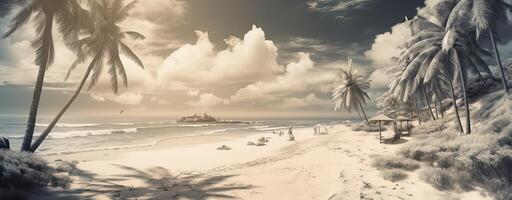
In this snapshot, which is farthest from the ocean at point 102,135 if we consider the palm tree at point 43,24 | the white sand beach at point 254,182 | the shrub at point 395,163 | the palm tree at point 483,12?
the palm tree at point 483,12

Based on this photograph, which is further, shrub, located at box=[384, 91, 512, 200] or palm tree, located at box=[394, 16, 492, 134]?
palm tree, located at box=[394, 16, 492, 134]

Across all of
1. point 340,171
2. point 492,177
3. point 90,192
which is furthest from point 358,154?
point 90,192

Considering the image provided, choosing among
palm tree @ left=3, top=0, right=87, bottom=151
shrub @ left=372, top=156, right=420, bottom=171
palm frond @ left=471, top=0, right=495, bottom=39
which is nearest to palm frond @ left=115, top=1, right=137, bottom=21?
palm tree @ left=3, top=0, right=87, bottom=151

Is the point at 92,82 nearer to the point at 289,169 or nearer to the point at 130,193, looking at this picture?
the point at 130,193

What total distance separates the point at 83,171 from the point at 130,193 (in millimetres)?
4868

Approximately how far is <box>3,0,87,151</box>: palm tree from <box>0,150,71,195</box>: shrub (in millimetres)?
5251

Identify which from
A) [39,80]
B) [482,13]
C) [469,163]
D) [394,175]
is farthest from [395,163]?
[39,80]

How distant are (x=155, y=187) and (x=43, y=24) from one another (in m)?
11.9

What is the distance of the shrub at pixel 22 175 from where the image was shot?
8250 mm

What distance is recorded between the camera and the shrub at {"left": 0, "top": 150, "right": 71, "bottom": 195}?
825 centimetres

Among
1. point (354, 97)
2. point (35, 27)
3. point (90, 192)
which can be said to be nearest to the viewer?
point (90, 192)

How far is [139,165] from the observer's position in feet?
53.0

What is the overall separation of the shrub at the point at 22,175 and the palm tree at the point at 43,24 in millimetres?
5251

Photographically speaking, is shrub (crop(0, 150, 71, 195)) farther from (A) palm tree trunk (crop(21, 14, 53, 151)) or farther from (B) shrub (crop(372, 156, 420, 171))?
(B) shrub (crop(372, 156, 420, 171))
